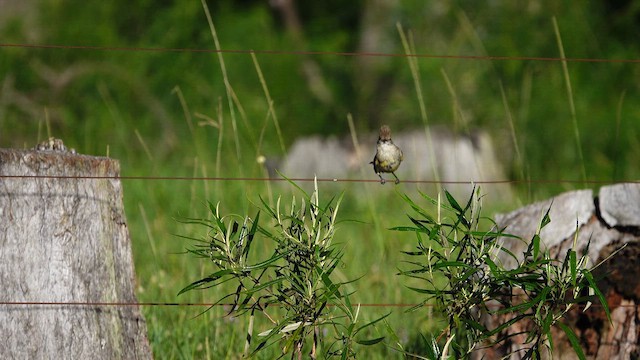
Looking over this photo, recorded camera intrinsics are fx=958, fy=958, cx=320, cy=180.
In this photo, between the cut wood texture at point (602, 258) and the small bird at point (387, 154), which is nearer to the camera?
the small bird at point (387, 154)

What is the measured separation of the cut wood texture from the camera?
311 cm

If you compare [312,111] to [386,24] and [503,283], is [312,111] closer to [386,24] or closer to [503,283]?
[386,24]

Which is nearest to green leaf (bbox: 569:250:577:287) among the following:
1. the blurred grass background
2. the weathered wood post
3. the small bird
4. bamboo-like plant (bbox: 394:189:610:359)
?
bamboo-like plant (bbox: 394:189:610:359)

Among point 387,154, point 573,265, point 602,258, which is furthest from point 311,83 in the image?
point 573,265

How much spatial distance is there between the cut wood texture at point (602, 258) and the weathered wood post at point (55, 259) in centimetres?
128

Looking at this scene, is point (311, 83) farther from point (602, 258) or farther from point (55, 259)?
Answer: point (55, 259)

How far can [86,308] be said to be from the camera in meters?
2.71

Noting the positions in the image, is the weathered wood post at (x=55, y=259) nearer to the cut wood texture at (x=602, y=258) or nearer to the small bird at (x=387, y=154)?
the small bird at (x=387, y=154)

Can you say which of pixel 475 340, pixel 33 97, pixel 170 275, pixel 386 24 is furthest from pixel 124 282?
pixel 386 24

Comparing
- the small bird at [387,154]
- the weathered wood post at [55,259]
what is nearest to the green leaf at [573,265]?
the small bird at [387,154]

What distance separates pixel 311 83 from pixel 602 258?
554 cm

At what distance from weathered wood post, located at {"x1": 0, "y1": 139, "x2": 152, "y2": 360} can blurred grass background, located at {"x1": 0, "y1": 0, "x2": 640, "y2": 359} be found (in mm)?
2930

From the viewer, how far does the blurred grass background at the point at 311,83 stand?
684 centimetres

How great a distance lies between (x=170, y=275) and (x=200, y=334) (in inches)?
36.2
